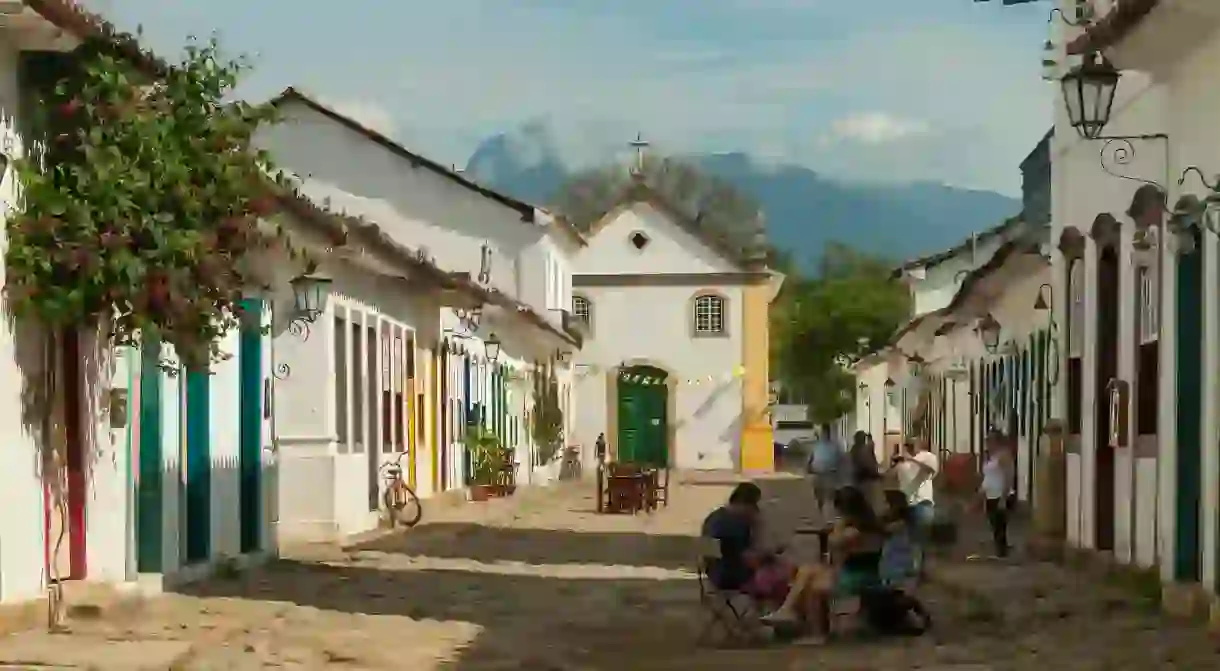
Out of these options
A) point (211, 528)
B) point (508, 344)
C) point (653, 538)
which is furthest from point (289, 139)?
point (211, 528)

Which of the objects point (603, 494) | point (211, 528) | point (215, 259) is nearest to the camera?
point (215, 259)

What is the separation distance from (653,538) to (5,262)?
1394 centimetres

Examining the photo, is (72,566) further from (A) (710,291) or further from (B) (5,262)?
(A) (710,291)

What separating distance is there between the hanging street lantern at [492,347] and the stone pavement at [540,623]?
14687 millimetres

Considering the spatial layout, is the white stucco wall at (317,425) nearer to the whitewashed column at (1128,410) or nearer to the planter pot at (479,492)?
the whitewashed column at (1128,410)

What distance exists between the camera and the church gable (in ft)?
178

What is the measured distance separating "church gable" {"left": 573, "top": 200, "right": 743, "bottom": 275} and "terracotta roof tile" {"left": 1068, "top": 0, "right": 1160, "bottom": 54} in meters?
39.3

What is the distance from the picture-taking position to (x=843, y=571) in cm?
1400

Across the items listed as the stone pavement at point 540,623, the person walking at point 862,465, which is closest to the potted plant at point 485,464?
the person walking at point 862,465

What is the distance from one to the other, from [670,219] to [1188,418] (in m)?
40.1

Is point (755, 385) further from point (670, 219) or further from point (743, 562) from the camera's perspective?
point (743, 562)

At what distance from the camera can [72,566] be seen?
Result: 45.4 feet

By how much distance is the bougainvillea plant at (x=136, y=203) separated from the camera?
12695 mm

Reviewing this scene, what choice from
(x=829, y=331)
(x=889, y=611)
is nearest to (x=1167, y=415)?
(x=889, y=611)
